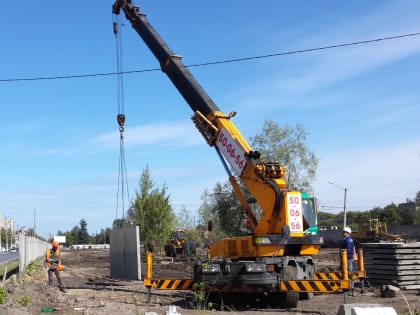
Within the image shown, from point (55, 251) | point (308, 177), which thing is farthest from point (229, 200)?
point (55, 251)

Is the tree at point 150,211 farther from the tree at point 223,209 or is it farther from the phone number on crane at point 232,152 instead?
the phone number on crane at point 232,152

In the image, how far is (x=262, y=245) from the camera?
42.1 feet

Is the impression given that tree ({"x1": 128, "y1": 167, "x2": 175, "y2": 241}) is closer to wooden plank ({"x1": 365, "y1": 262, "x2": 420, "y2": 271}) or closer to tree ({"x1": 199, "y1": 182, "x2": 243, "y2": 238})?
tree ({"x1": 199, "y1": 182, "x2": 243, "y2": 238})

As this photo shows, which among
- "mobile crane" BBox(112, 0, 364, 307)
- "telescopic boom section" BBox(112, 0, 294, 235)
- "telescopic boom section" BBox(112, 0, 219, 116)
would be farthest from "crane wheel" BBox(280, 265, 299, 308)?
"telescopic boom section" BBox(112, 0, 219, 116)

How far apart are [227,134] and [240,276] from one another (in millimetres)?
3893

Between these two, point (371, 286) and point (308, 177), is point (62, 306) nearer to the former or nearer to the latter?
point (371, 286)

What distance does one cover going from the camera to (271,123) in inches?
2084

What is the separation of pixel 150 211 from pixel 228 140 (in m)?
28.1

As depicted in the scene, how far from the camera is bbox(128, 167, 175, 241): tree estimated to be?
41.8m

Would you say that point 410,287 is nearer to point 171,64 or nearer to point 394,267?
point 394,267

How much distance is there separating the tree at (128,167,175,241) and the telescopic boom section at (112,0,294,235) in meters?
24.0

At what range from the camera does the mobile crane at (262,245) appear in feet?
41.5

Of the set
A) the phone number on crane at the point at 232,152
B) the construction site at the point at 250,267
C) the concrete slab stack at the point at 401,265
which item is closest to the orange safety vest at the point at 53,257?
the construction site at the point at 250,267

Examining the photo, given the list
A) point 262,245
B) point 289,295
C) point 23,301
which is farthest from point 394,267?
point 23,301
